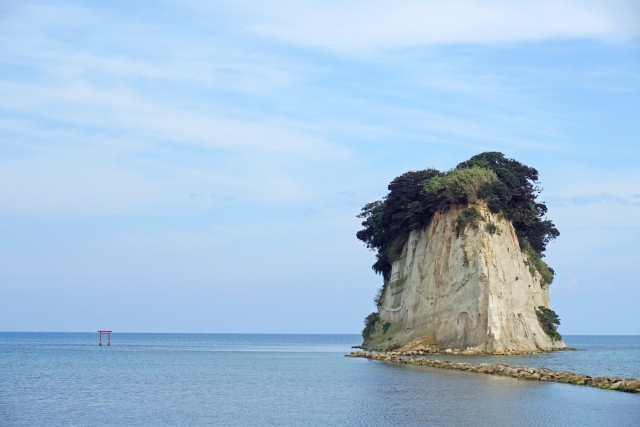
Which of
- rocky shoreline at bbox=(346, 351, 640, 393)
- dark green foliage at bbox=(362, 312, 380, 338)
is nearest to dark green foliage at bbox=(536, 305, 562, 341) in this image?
dark green foliage at bbox=(362, 312, 380, 338)

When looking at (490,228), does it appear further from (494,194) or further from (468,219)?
(494,194)

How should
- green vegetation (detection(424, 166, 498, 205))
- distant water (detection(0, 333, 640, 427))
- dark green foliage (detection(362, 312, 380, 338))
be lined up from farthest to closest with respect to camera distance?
dark green foliage (detection(362, 312, 380, 338)), green vegetation (detection(424, 166, 498, 205)), distant water (detection(0, 333, 640, 427))

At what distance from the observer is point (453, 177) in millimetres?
56812

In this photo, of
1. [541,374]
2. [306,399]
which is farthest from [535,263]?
[306,399]

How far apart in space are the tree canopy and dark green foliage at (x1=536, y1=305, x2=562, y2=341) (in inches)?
142

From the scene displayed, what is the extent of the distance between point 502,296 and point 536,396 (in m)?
25.0

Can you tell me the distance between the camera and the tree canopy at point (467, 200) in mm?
56875

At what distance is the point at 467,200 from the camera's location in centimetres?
5728

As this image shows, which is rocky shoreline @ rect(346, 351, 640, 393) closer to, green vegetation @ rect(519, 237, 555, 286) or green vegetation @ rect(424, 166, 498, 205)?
green vegetation @ rect(424, 166, 498, 205)

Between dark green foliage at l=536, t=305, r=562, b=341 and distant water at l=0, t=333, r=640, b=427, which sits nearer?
distant water at l=0, t=333, r=640, b=427

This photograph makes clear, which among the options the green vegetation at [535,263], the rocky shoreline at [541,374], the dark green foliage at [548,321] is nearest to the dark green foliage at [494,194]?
the green vegetation at [535,263]

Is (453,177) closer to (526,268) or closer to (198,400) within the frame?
(526,268)

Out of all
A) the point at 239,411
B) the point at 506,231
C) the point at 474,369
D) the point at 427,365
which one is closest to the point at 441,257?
the point at 506,231

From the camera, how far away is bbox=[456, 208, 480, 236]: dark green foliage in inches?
2189
